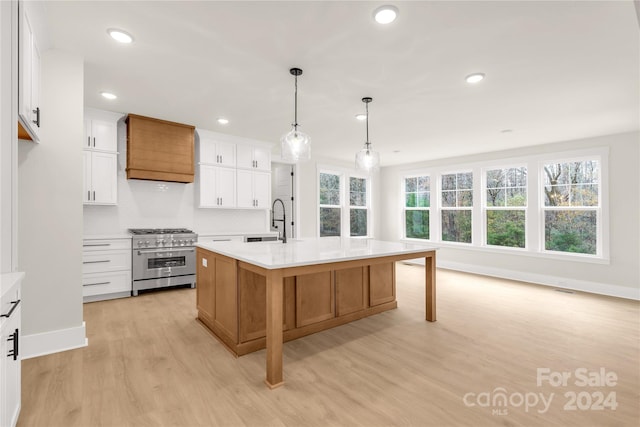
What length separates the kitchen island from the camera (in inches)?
83.7

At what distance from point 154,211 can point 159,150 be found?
39.3 inches

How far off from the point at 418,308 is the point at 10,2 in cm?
434

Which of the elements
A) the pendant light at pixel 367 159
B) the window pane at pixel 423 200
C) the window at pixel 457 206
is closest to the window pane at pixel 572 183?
the window at pixel 457 206

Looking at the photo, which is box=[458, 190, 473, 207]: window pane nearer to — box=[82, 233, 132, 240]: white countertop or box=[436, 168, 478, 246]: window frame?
box=[436, 168, 478, 246]: window frame

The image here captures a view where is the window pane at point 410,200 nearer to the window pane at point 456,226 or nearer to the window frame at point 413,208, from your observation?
the window frame at point 413,208

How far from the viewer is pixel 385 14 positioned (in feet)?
6.61

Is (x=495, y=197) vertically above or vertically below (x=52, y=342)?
A: above

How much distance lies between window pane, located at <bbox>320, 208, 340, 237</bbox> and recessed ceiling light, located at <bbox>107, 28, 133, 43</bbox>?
5156 millimetres

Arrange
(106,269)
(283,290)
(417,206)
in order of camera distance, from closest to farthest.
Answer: (283,290), (106,269), (417,206)

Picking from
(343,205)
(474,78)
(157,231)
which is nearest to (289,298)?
(474,78)

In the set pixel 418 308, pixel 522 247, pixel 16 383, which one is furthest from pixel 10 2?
pixel 522 247

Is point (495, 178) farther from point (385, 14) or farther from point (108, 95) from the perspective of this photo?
point (108, 95)

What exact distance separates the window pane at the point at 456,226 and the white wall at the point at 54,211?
657 cm

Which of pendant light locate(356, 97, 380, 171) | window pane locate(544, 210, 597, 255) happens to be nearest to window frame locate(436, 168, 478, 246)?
A: window pane locate(544, 210, 597, 255)
